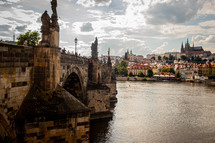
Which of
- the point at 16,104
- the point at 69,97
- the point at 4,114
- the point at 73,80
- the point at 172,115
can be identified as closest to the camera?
the point at 4,114

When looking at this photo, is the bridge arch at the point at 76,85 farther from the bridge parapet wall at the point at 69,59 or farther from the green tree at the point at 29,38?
the green tree at the point at 29,38

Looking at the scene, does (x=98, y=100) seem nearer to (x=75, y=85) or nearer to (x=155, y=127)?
(x=75, y=85)

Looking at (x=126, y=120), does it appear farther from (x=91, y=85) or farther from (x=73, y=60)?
(x=73, y=60)

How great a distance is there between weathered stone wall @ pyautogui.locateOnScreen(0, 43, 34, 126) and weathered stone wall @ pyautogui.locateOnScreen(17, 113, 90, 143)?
3.41 ft

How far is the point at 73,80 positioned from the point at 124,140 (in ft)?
29.8

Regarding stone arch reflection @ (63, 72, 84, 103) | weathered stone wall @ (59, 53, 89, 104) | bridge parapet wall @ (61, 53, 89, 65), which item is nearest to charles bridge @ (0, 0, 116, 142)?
weathered stone wall @ (59, 53, 89, 104)

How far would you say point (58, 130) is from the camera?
11.3m

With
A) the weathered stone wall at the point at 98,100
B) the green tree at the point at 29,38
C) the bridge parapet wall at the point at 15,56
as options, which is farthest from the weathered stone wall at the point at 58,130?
the green tree at the point at 29,38

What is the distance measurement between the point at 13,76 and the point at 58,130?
12.4ft

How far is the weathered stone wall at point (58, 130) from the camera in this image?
10445 millimetres

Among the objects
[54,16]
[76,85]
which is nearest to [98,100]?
[76,85]

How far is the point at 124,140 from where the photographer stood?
2041 centimetres

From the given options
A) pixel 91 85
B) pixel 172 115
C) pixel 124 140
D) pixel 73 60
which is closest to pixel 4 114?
pixel 73 60

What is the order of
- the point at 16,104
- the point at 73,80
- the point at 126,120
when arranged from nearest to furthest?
the point at 16,104
the point at 73,80
the point at 126,120
